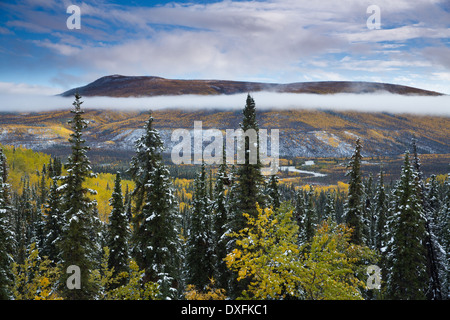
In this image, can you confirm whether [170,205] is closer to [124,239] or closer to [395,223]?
[124,239]

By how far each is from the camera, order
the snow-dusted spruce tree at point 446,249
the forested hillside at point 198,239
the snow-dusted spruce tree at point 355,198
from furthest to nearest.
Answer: the snow-dusted spruce tree at point 446,249, the snow-dusted spruce tree at point 355,198, the forested hillside at point 198,239

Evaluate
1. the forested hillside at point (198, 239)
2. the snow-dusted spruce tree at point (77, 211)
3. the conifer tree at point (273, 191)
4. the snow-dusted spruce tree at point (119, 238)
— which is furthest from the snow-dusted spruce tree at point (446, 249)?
the snow-dusted spruce tree at point (77, 211)

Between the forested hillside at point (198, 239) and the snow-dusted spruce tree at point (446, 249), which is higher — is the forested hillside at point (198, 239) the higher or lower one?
the higher one

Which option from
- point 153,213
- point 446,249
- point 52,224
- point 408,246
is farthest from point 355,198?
point 52,224

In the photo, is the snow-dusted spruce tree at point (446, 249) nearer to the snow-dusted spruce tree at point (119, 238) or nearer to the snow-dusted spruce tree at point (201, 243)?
the snow-dusted spruce tree at point (201, 243)

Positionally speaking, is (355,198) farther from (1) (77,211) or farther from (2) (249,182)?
(1) (77,211)

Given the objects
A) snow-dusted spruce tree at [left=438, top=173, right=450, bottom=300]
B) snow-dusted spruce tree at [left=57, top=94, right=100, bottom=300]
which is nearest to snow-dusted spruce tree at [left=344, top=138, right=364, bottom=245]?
snow-dusted spruce tree at [left=438, top=173, right=450, bottom=300]
